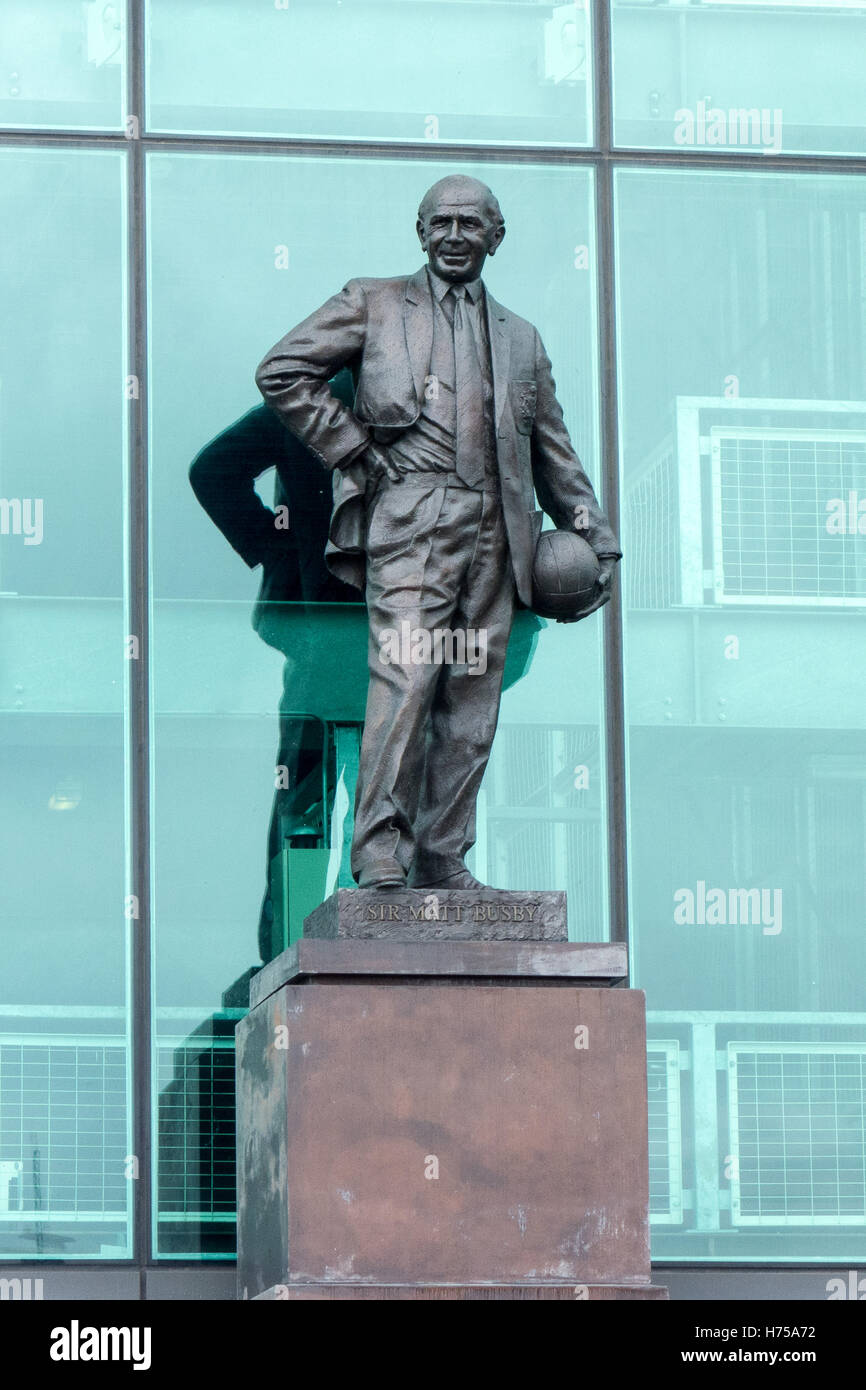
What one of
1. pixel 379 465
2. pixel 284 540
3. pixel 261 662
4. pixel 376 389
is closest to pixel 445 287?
pixel 376 389

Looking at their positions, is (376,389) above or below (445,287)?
below

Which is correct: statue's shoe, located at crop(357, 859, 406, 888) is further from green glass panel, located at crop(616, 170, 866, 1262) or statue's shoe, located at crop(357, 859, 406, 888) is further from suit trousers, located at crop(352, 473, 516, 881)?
green glass panel, located at crop(616, 170, 866, 1262)

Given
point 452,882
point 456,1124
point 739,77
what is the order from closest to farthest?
1. point 456,1124
2. point 452,882
3. point 739,77

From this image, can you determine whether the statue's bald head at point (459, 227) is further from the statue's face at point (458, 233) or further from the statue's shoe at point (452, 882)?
the statue's shoe at point (452, 882)

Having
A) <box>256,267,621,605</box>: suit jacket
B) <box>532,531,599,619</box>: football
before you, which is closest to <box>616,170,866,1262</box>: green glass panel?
<box>532,531,599,619</box>: football

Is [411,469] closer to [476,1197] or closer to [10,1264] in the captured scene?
[476,1197]

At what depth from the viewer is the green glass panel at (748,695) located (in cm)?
1253

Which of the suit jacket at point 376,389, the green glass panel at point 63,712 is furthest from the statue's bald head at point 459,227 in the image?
the green glass panel at point 63,712

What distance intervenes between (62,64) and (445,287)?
9.46 feet

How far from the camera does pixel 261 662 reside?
498 inches

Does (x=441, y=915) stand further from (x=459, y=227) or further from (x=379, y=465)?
(x=459, y=227)

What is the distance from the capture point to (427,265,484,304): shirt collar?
11.2 metres

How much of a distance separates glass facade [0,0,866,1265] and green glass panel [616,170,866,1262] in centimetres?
2

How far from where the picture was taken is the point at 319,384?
36.5ft
